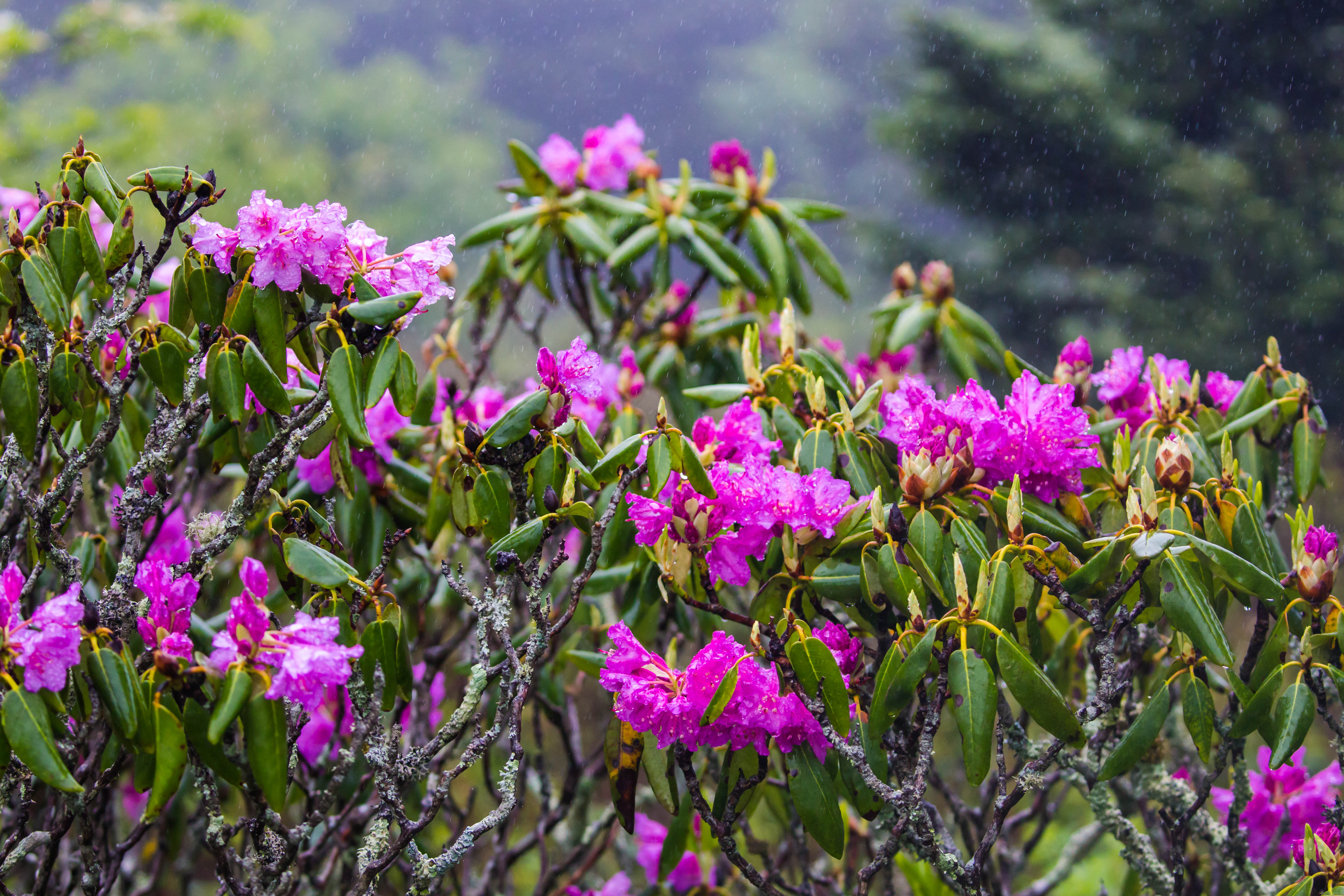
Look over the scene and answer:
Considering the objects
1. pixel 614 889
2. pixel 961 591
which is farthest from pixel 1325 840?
pixel 614 889

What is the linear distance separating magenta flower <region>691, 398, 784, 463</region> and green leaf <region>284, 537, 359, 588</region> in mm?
395

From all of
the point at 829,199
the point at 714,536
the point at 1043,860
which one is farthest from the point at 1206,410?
the point at 829,199

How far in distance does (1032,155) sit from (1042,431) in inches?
268

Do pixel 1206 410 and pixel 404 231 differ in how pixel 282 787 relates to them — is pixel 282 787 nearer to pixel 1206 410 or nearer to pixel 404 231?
pixel 1206 410

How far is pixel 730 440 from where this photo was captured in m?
1.12

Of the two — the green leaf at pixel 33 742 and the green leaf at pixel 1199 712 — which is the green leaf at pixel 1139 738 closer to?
the green leaf at pixel 1199 712

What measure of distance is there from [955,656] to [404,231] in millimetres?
10481

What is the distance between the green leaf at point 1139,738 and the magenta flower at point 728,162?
1.30m

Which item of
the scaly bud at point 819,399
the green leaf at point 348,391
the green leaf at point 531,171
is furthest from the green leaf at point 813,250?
the green leaf at point 348,391

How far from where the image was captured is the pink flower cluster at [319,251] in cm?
92

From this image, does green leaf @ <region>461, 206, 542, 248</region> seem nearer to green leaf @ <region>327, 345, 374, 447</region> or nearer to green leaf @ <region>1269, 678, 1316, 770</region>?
green leaf @ <region>327, 345, 374, 447</region>

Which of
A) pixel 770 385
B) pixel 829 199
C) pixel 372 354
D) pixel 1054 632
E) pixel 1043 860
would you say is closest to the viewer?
pixel 372 354

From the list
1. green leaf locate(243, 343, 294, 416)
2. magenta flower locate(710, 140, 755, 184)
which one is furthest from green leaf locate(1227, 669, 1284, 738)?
magenta flower locate(710, 140, 755, 184)

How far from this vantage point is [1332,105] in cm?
650
